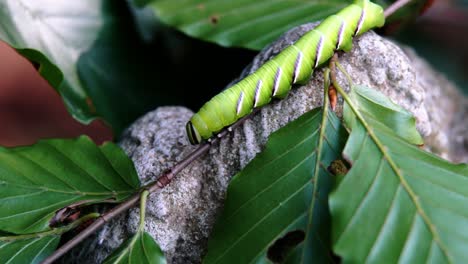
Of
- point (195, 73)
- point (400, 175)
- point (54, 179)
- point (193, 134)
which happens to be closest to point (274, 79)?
point (193, 134)

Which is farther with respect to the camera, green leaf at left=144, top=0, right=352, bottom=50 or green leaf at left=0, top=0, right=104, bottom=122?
green leaf at left=144, top=0, right=352, bottom=50

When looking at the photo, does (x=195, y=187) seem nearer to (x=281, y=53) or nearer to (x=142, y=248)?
(x=142, y=248)

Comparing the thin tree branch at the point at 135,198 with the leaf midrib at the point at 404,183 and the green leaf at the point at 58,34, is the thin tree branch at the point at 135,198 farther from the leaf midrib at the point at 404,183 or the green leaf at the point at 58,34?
the green leaf at the point at 58,34

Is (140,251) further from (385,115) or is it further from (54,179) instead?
(385,115)

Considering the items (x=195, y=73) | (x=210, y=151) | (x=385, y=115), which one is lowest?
(x=195, y=73)

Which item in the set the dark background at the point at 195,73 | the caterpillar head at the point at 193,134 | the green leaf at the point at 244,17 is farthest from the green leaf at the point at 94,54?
the caterpillar head at the point at 193,134

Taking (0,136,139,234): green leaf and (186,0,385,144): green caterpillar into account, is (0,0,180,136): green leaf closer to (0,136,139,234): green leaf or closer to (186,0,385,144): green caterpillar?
(0,136,139,234): green leaf

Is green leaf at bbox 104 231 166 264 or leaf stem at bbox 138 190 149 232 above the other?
leaf stem at bbox 138 190 149 232

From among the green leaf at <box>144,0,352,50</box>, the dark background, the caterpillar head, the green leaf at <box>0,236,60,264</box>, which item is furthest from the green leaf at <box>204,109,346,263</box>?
the dark background
